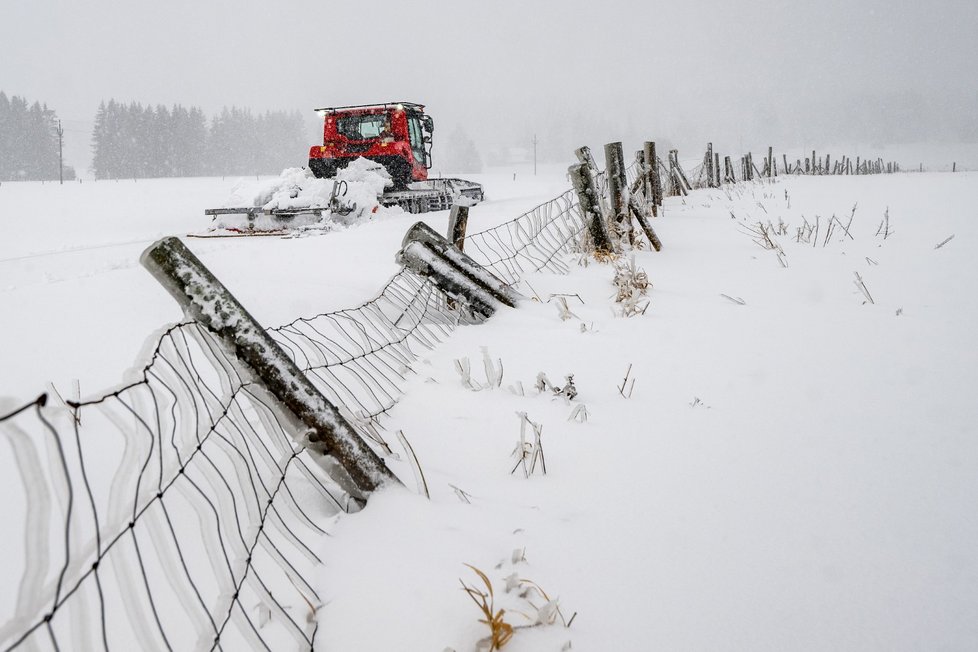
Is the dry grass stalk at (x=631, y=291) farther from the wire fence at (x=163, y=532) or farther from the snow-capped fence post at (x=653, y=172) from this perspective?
the snow-capped fence post at (x=653, y=172)

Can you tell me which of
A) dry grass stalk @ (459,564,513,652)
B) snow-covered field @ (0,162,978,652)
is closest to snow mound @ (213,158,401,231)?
snow-covered field @ (0,162,978,652)

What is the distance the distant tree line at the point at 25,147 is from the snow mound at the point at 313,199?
78.2 metres

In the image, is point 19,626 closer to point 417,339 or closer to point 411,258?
point 417,339

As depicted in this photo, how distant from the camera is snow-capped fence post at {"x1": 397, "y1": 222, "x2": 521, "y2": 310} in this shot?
3576mm

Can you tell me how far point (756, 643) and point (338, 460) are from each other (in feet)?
3.82

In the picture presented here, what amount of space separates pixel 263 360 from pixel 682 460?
56.5 inches

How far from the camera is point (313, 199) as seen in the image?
1048 centimetres

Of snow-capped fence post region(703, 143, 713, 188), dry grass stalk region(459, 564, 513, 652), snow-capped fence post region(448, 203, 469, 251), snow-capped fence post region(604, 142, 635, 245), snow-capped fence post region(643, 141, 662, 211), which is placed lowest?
dry grass stalk region(459, 564, 513, 652)

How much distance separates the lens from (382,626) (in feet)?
4.00

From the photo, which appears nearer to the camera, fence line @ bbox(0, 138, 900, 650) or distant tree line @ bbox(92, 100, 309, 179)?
fence line @ bbox(0, 138, 900, 650)

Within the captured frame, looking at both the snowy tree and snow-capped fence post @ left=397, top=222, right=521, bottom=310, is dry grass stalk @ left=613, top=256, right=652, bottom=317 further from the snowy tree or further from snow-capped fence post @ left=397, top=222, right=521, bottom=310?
the snowy tree

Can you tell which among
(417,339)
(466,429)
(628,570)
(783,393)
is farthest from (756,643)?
(417,339)

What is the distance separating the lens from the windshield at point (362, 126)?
40.8 ft

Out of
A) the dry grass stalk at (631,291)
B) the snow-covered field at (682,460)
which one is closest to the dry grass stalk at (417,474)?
the snow-covered field at (682,460)
